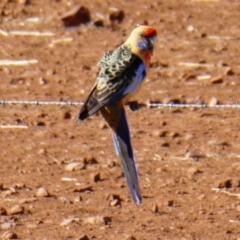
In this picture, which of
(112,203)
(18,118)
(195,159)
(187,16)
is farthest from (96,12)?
(112,203)

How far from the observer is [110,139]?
9469 millimetres

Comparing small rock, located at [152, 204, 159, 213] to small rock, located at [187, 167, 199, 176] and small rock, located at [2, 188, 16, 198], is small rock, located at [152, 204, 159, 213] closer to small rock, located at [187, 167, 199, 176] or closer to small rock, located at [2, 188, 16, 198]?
small rock, located at [187, 167, 199, 176]

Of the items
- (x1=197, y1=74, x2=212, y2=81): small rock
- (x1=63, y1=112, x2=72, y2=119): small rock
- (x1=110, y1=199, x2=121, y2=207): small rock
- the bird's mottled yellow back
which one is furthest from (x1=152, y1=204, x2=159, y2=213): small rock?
(x1=197, y1=74, x2=212, y2=81): small rock

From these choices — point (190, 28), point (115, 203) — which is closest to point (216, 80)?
point (190, 28)

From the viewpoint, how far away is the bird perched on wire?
6.31 metres

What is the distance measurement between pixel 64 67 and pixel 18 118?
1.71m

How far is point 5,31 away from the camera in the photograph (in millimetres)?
12484

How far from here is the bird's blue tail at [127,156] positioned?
6420 millimetres

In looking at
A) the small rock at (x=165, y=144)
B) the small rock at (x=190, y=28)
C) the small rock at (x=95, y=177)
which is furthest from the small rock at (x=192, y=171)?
the small rock at (x=190, y=28)

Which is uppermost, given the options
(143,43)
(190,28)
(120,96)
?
(143,43)

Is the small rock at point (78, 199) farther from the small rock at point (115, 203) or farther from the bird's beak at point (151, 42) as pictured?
the bird's beak at point (151, 42)

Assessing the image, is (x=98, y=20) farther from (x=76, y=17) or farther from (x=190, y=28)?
(x=190, y=28)

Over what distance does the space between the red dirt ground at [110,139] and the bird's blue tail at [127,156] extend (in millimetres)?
1120

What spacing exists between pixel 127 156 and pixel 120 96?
1.34ft
